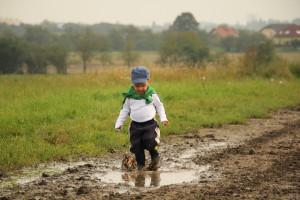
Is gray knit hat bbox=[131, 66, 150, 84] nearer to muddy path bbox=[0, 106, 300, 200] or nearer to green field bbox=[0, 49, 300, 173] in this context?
muddy path bbox=[0, 106, 300, 200]

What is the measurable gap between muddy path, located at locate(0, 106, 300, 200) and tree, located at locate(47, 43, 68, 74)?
55.5 meters

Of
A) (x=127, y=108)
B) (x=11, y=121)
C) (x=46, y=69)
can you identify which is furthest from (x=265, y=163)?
(x=46, y=69)

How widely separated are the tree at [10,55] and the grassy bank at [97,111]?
122ft

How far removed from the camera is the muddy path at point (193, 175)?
5.67m

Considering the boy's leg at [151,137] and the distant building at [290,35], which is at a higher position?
the distant building at [290,35]

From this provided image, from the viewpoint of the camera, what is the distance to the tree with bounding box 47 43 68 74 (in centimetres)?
6412

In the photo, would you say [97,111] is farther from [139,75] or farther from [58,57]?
[58,57]

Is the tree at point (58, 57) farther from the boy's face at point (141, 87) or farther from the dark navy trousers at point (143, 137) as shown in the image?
the boy's face at point (141, 87)

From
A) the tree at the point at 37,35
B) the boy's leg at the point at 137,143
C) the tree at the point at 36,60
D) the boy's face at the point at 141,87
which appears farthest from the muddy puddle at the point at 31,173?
the tree at the point at 37,35

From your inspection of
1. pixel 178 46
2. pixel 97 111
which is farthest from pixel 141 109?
pixel 178 46

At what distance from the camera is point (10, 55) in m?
57.9

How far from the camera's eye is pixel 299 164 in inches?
290

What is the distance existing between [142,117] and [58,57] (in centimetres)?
5913

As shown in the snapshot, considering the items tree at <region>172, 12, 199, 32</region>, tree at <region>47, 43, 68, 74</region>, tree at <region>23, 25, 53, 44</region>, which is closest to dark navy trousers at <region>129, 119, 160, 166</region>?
tree at <region>47, 43, 68, 74</region>
